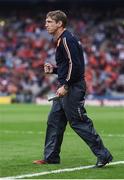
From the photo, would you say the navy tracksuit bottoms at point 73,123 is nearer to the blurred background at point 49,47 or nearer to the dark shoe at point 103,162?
the dark shoe at point 103,162

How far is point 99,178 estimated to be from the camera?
856 cm

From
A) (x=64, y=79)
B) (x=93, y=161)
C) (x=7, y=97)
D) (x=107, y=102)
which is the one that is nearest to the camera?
(x=64, y=79)

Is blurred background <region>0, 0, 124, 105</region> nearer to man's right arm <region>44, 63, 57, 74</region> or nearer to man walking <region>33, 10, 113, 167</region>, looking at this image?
man's right arm <region>44, 63, 57, 74</region>

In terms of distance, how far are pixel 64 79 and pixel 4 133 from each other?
7241mm

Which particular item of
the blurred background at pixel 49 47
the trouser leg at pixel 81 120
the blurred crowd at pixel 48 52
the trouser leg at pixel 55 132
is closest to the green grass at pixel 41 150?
the trouser leg at pixel 55 132

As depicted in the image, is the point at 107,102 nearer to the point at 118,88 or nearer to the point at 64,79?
the point at 118,88

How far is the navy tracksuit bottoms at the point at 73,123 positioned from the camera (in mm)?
9719

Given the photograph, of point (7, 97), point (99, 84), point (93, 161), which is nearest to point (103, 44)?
point (99, 84)

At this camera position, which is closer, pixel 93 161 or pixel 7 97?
pixel 93 161

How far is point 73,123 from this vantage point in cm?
983

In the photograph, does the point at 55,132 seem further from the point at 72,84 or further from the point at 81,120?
A: the point at 72,84

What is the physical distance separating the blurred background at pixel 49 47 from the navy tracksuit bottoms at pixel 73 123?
1005 inches

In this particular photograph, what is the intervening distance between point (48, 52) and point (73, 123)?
31220 millimetres

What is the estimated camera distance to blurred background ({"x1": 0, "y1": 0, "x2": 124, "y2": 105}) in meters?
38.1
